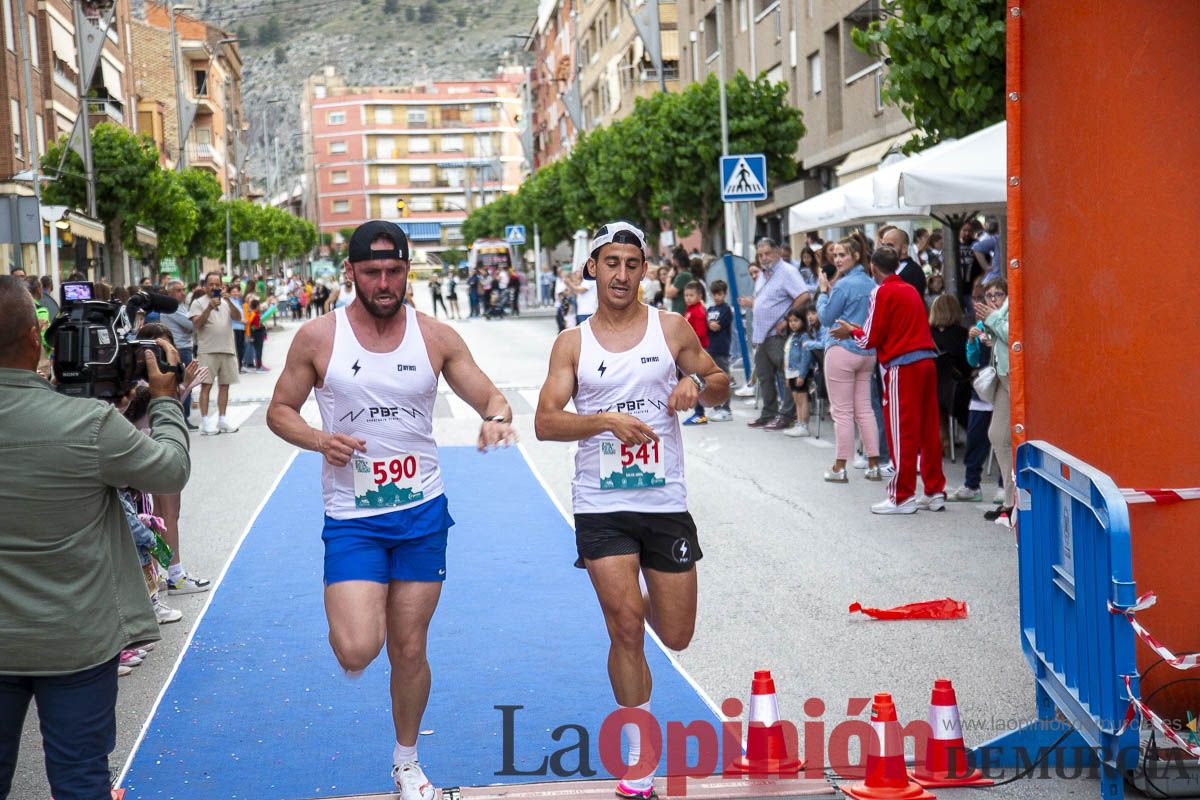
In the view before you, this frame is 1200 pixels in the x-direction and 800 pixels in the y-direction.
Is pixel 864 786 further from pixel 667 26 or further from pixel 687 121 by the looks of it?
pixel 667 26

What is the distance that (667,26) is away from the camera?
62.0 meters

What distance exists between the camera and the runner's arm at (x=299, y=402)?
16.9ft

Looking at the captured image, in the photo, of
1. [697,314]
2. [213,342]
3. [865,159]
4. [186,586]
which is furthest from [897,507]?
[865,159]

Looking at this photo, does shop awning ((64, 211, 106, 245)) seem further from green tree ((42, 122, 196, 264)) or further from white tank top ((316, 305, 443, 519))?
white tank top ((316, 305, 443, 519))

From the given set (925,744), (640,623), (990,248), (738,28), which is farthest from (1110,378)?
(738,28)

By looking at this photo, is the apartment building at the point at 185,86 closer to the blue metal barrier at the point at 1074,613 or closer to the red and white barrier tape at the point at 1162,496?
the blue metal barrier at the point at 1074,613

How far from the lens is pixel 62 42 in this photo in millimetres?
52281

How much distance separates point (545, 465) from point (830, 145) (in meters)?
24.5

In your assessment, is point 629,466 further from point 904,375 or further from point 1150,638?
point 904,375

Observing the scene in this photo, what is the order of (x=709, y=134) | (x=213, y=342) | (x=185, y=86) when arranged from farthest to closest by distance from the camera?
(x=185, y=86), (x=709, y=134), (x=213, y=342)

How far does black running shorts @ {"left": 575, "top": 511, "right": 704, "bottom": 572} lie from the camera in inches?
212

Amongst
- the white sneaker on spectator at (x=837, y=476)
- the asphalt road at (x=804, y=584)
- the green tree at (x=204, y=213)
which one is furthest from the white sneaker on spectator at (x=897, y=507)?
the green tree at (x=204, y=213)

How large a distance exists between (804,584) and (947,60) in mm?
7704

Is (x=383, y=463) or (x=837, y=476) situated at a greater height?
(x=383, y=463)
